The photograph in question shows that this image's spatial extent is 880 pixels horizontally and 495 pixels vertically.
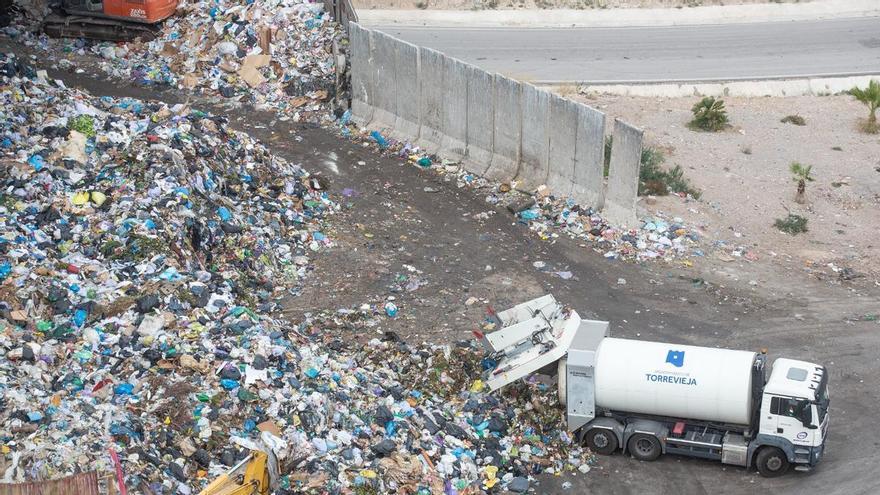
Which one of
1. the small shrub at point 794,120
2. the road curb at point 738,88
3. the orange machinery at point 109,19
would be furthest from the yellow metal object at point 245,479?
the orange machinery at point 109,19

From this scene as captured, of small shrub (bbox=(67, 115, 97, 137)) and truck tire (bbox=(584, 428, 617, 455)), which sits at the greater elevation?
small shrub (bbox=(67, 115, 97, 137))

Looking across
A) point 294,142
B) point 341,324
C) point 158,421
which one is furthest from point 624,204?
point 158,421

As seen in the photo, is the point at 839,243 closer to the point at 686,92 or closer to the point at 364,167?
the point at 686,92

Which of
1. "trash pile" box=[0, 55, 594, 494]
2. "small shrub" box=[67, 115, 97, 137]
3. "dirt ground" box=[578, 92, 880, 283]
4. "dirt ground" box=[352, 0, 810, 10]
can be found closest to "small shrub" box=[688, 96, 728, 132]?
"dirt ground" box=[578, 92, 880, 283]

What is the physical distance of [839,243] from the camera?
19969 mm

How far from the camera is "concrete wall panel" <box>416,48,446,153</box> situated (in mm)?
23422

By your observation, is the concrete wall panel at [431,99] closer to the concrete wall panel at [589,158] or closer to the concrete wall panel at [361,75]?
the concrete wall panel at [361,75]

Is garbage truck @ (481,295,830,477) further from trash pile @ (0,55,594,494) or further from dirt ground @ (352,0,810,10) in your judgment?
dirt ground @ (352,0,810,10)

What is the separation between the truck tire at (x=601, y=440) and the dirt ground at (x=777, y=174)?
6.55m

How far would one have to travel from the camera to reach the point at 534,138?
71.3 feet

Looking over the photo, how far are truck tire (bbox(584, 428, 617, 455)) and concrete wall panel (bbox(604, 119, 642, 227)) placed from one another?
21.9ft

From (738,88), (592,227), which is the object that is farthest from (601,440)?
(738,88)

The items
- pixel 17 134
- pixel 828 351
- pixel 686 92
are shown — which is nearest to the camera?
pixel 828 351

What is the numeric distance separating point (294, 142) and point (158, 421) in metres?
11.7
